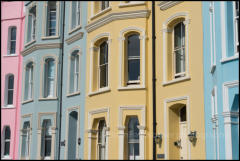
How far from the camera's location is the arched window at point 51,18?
75.8ft

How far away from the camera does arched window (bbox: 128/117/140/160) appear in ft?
54.5

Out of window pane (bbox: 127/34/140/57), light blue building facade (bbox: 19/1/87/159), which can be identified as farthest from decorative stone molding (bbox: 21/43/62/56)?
window pane (bbox: 127/34/140/57)

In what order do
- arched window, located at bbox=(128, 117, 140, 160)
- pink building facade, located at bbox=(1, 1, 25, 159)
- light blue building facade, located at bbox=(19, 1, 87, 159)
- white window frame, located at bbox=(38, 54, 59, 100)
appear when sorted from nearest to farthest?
1. arched window, located at bbox=(128, 117, 140, 160)
2. light blue building facade, located at bbox=(19, 1, 87, 159)
3. white window frame, located at bbox=(38, 54, 59, 100)
4. pink building facade, located at bbox=(1, 1, 25, 159)

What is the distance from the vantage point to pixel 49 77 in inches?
888

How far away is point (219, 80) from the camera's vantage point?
12227 millimetres

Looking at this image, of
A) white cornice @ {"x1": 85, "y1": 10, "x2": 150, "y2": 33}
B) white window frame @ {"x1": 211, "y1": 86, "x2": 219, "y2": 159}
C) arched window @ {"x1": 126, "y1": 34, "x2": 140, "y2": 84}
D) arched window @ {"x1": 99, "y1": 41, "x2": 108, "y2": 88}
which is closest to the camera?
white window frame @ {"x1": 211, "y1": 86, "x2": 219, "y2": 159}

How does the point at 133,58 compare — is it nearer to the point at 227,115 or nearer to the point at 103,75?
the point at 103,75

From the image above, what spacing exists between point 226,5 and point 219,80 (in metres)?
2.22

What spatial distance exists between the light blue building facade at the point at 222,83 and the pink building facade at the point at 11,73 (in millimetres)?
13659

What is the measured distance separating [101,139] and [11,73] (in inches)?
379

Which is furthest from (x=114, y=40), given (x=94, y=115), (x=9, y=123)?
(x=9, y=123)

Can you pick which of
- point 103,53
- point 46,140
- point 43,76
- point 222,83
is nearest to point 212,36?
point 222,83

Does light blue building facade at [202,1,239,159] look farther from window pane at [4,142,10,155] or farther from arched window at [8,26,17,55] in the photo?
arched window at [8,26,17,55]

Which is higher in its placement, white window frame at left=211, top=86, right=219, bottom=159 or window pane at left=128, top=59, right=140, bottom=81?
window pane at left=128, top=59, right=140, bottom=81
